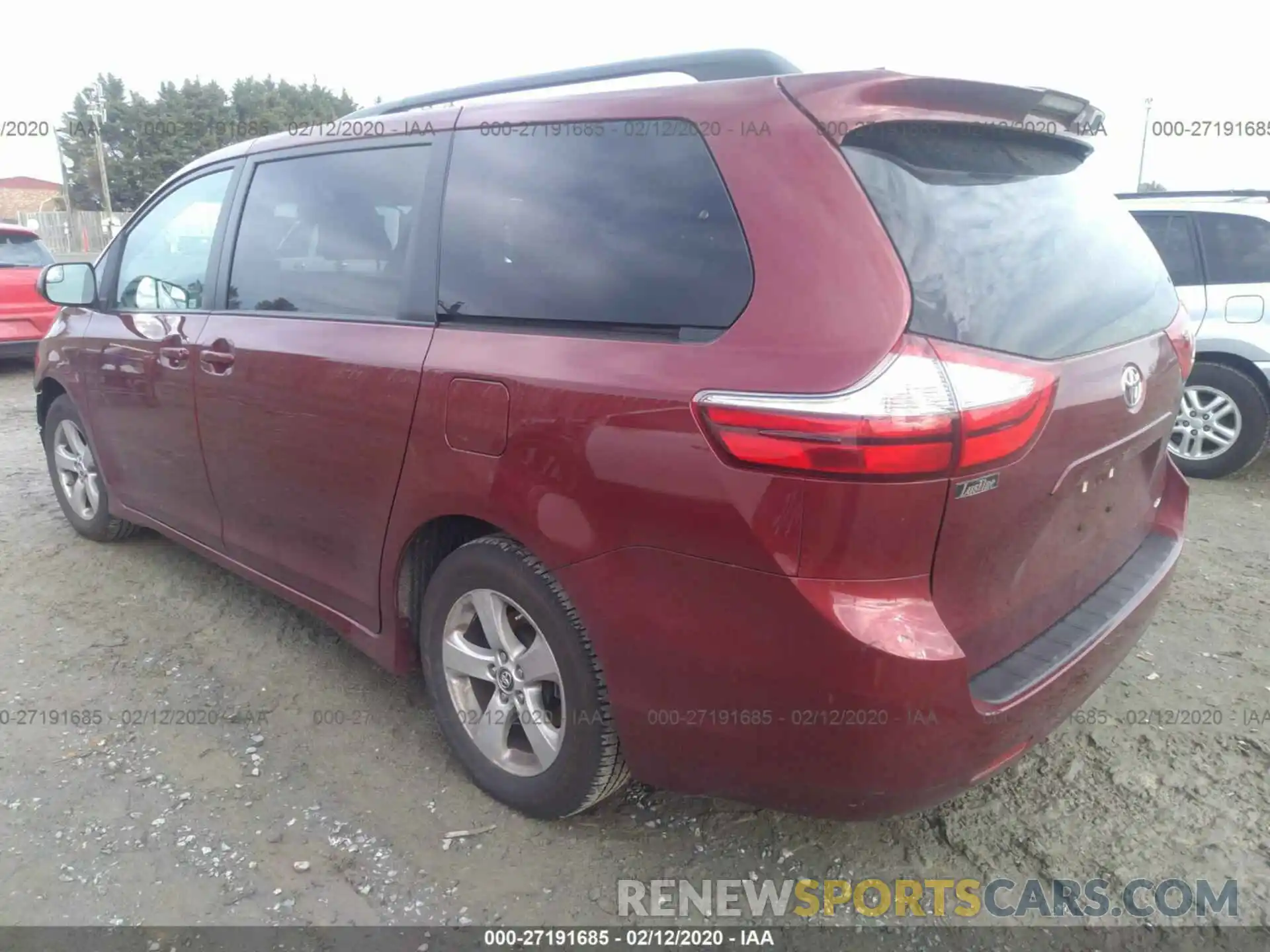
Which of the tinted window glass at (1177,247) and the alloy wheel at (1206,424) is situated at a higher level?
the tinted window glass at (1177,247)

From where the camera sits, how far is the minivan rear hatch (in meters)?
1.74

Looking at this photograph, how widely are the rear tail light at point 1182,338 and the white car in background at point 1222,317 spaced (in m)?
3.28

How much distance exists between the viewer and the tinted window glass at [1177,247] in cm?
561

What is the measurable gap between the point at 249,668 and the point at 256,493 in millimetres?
685

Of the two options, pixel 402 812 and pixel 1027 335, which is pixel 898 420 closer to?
pixel 1027 335

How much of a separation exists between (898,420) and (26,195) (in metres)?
69.7

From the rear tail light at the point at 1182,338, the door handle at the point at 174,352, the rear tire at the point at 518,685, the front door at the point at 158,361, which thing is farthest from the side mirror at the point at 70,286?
the rear tail light at the point at 1182,338

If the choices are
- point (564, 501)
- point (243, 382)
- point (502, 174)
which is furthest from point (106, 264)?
point (564, 501)

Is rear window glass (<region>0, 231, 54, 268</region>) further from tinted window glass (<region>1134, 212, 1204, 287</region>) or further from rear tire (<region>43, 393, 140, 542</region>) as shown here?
tinted window glass (<region>1134, 212, 1204, 287</region>)

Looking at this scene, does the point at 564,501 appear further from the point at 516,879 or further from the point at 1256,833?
the point at 1256,833

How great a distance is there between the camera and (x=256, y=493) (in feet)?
9.95

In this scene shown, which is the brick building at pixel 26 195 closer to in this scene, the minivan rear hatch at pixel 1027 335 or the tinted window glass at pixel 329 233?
the tinted window glass at pixel 329 233

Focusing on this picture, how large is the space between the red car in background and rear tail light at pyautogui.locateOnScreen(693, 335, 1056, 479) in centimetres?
986

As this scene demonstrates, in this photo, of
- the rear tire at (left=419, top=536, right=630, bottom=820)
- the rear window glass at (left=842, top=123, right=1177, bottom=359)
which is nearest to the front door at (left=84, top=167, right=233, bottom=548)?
the rear tire at (left=419, top=536, right=630, bottom=820)
